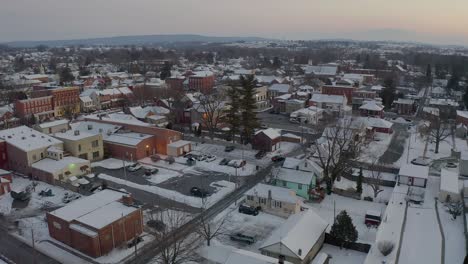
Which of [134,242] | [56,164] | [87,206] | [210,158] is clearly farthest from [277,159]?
[56,164]

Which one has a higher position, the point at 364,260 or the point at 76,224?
the point at 76,224

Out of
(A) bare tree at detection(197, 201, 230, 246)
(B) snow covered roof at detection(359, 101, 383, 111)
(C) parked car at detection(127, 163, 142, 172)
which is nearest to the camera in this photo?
(A) bare tree at detection(197, 201, 230, 246)

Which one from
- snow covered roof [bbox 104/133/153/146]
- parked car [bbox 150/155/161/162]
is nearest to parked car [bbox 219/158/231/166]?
parked car [bbox 150/155/161/162]

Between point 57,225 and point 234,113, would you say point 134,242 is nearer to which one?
point 57,225

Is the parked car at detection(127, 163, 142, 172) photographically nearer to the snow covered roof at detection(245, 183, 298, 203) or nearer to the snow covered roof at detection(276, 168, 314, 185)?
the snow covered roof at detection(245, 183, 298, 203)

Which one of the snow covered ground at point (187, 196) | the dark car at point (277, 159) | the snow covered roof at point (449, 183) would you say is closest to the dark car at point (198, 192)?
the snow covered ground at point (187, 196)

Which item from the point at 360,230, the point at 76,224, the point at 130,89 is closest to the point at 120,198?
the point at 76,224

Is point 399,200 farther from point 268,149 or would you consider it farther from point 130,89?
point 130,89
